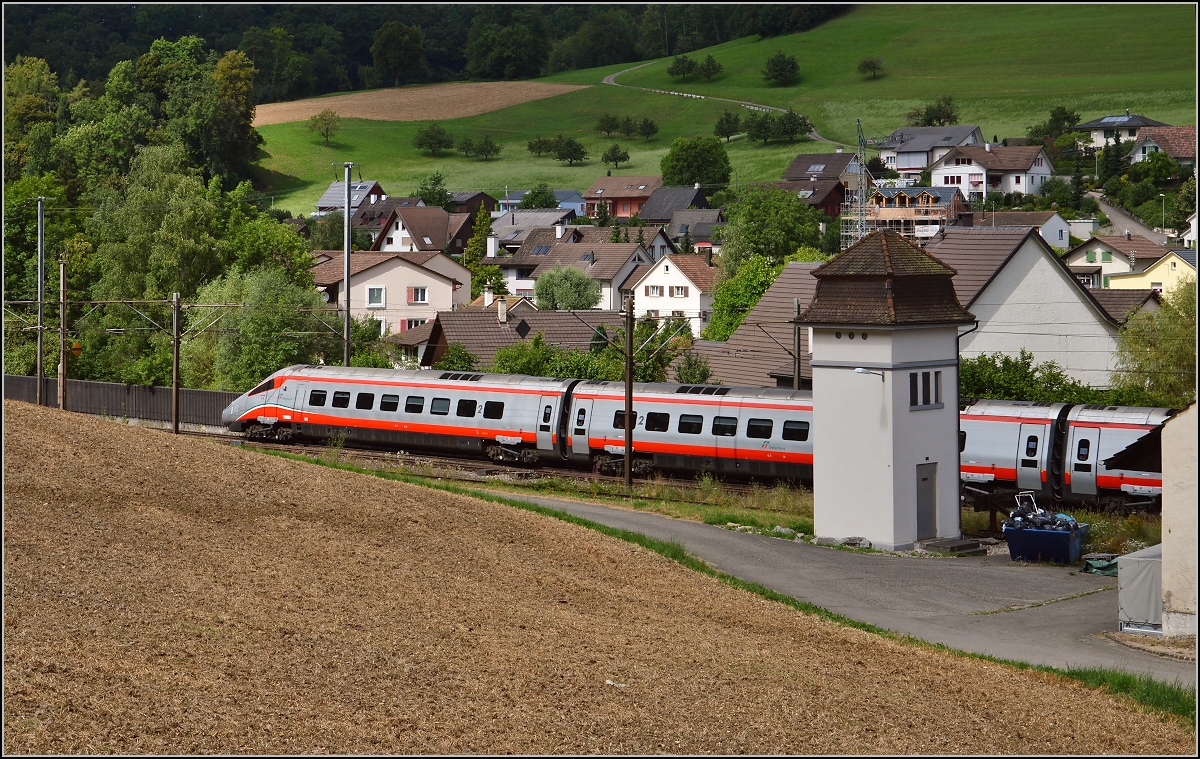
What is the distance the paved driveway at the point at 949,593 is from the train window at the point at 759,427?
557 cm

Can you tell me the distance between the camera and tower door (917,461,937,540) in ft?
91.1

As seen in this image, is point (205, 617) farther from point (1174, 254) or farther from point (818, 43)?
point (818, 43)

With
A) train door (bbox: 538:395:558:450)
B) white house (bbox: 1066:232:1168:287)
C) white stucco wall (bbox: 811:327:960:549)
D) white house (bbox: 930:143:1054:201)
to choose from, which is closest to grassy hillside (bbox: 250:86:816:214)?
white house (bbox: 930:143:1054:201)

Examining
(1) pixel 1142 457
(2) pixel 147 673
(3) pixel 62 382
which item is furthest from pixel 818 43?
(2) pixel 147 673

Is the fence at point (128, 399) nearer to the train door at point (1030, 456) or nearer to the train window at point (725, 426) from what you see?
the train window at point (725, 426)

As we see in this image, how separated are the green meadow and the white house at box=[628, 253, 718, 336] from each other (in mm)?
58569

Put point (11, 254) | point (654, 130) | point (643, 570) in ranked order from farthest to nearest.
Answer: point (654, 130) < point (11, 254) < point (643, 570)

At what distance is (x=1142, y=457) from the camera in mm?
22172

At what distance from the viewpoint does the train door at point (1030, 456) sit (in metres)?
30.5

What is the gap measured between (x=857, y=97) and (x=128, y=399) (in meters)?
140

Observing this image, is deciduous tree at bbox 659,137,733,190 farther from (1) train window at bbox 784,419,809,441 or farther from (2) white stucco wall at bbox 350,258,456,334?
(1) train window at bbox 784,419,809,441

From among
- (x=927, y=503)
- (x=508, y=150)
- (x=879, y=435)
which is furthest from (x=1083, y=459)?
(x=508, y=150)

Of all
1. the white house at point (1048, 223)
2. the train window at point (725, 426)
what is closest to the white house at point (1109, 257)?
the white house at point (1048, 223)

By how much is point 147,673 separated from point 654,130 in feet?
561
